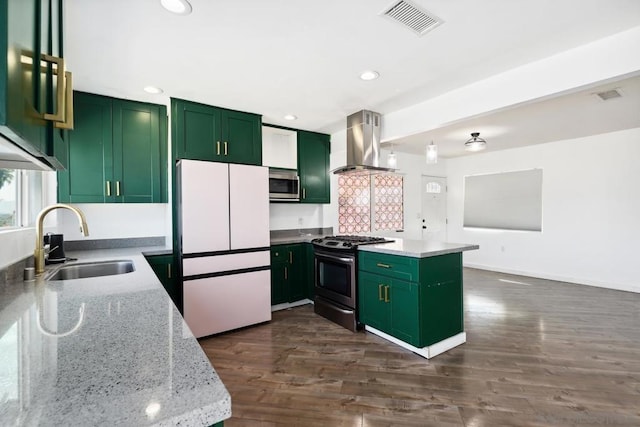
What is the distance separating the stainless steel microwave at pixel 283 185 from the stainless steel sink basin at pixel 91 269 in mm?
1898

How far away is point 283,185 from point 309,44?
2.14 metres

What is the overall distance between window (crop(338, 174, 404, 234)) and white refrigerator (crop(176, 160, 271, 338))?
1.90m

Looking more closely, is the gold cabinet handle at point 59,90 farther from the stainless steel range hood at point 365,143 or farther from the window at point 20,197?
the stainless steel range hood at point 365,143

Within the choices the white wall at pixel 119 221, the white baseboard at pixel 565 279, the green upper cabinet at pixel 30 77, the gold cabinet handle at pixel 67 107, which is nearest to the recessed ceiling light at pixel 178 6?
the green upper cabinet at pixel 30 77

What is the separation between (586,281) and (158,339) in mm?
6488

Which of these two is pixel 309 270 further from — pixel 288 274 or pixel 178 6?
pixel 178 6

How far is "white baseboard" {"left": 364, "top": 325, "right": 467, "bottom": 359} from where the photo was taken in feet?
8.52

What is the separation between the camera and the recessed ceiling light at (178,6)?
5.43ft

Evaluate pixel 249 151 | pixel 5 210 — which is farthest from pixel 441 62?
pixel 5 210

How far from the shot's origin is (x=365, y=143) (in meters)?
3.51

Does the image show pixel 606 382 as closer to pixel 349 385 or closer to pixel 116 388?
pixel 349 385

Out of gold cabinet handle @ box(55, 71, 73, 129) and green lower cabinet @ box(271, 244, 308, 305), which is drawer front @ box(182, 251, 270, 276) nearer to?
green lower cabinet @ box(271, 244, 308, 305)

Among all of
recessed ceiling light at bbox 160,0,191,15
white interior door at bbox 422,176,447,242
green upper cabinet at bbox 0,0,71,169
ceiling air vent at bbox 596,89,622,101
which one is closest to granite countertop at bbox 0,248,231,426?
green upper cabinet at bbox 0,0,71,169

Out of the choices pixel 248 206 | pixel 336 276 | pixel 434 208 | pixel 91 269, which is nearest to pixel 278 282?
pixel 336 276
